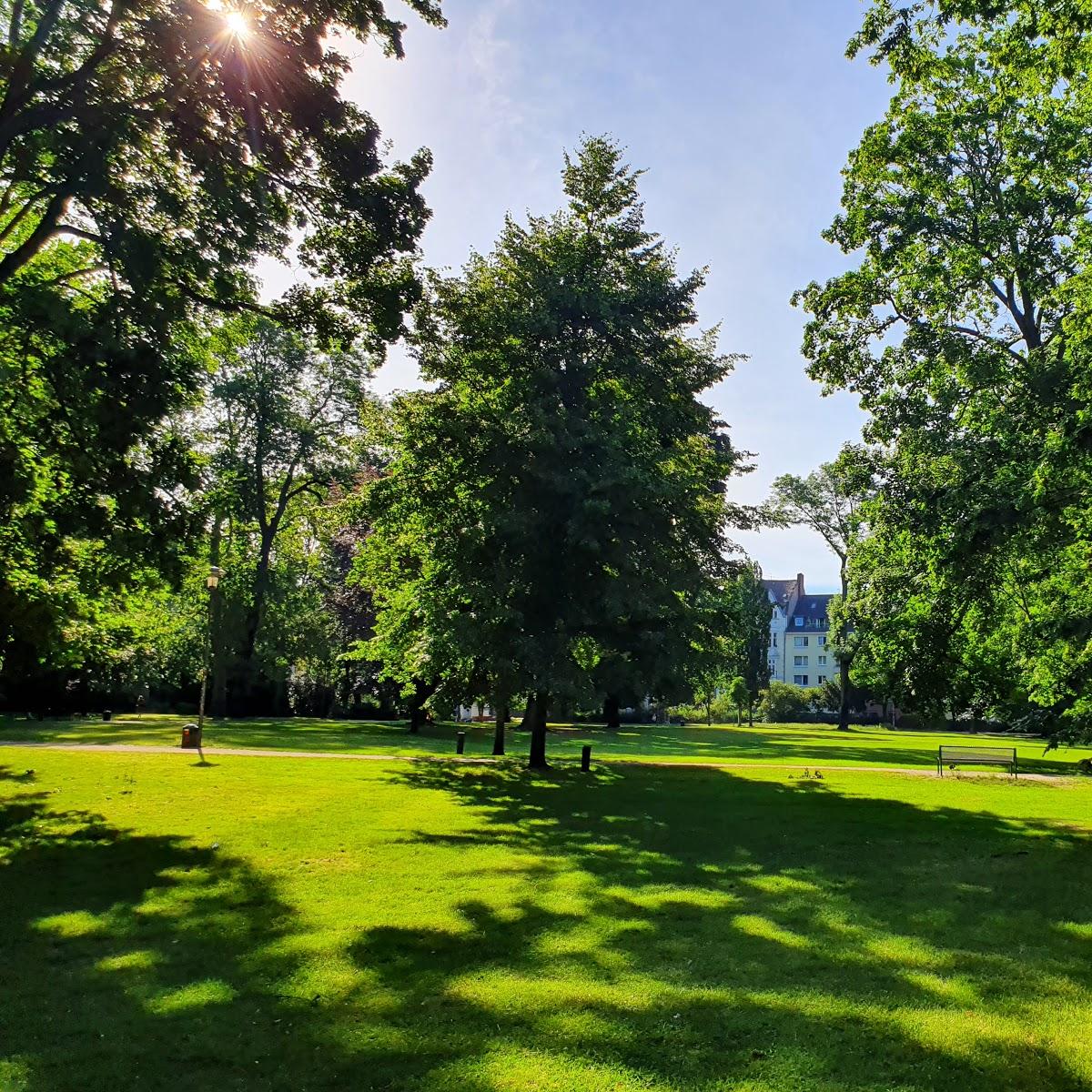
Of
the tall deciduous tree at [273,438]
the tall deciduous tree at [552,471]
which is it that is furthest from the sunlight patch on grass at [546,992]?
the tall deciduous tree at [273,438]

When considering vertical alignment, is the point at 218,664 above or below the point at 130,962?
above

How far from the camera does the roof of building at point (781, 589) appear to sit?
120006mm

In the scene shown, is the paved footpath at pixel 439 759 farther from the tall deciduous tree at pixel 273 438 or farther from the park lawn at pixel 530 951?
the tall deciduous tree at pixel 273 438

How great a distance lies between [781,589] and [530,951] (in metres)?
123

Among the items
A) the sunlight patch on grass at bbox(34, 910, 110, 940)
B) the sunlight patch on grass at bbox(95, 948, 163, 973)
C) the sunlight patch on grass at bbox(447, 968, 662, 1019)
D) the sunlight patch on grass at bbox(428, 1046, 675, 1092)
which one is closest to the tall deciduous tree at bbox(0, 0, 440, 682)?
the sunlight patch on grass at bbox(34, 910, 110, 940)

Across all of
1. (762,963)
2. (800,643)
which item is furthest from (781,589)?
(762,963)

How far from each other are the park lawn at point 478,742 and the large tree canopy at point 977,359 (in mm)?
10856

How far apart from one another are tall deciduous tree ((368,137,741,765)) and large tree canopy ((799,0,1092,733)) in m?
4.49

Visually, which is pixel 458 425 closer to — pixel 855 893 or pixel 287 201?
pixel 287 201

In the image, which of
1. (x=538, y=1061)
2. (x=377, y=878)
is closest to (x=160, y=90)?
(x=377, y=878)

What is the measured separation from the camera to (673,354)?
21797 millimetres

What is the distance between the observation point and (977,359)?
639 inches

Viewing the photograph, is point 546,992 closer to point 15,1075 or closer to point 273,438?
point 15,1075

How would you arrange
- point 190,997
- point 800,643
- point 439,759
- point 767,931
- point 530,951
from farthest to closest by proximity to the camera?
point 800,643, point 439,759, point 767,931, point 530,951, point 190,997
